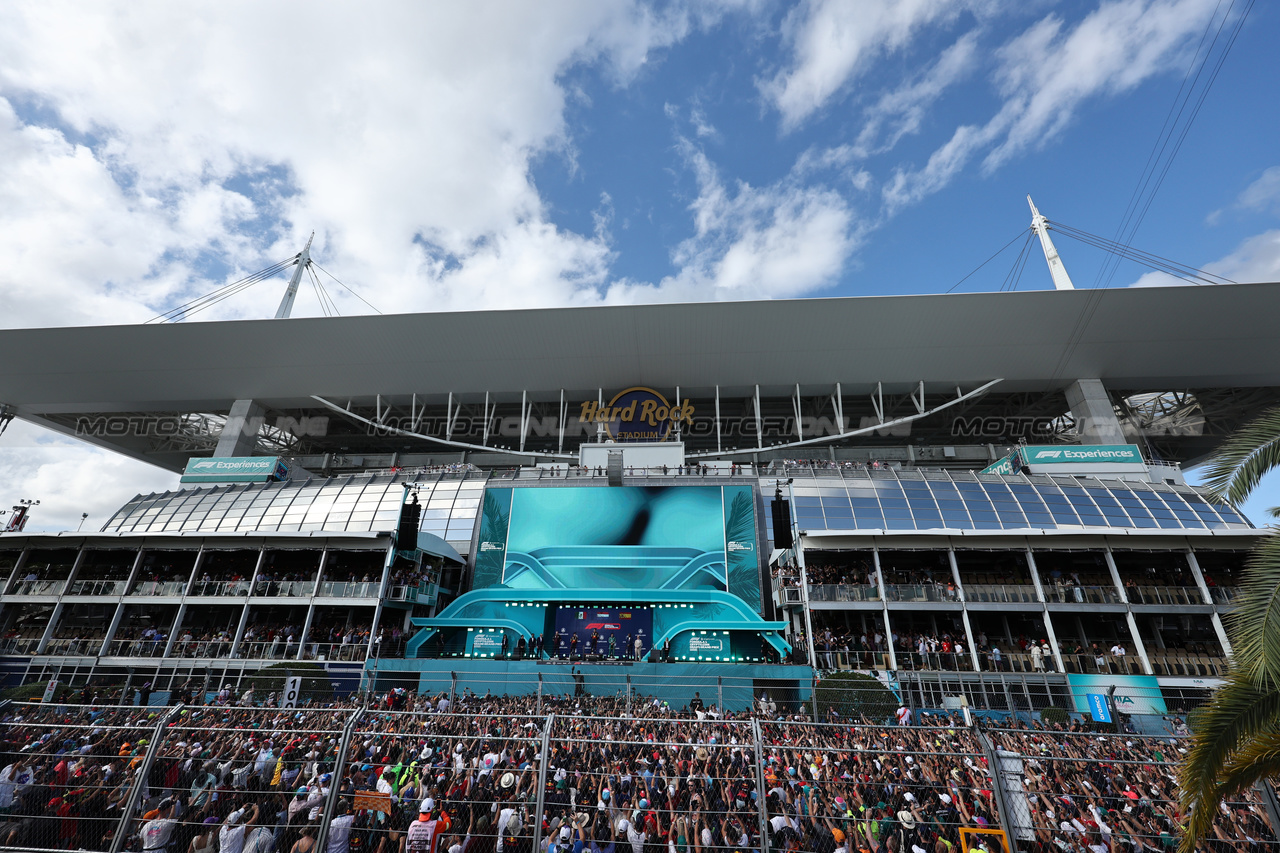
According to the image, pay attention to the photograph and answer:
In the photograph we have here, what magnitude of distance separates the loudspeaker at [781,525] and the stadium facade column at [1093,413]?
110 feet

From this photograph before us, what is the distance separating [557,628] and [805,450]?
3211 centimetres

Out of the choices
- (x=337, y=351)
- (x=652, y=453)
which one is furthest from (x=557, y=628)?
(x=337, y=351)

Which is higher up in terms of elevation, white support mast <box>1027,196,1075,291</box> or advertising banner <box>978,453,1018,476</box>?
white support mast <box>1027,196,1075,291</box>

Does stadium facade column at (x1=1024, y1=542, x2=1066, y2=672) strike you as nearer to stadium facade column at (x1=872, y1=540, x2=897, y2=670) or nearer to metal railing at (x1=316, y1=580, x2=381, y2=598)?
stadium facade column at (x1=872, y1=540, x2=897, y2=670)

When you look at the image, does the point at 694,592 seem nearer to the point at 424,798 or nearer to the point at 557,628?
the point at 557,628

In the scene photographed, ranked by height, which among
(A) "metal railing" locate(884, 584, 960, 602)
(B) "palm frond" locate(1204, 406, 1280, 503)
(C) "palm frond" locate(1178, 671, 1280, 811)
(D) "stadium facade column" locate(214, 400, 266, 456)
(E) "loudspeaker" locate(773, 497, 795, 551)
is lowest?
(C) "palm frond" locate(1178, 671, 1280, 811)

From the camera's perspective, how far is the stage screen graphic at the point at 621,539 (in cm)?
3077

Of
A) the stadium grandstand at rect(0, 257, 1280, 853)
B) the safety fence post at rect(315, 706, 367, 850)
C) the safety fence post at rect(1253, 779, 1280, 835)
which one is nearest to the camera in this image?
the safety fence post at rect(1253, 779, 1280, 835)

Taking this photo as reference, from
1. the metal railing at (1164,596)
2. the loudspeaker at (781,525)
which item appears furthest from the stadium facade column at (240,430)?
the metal railing at (1164,596)

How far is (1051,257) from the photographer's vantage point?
5088 centimetres

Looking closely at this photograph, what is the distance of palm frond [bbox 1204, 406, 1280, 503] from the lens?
6691 millimetres

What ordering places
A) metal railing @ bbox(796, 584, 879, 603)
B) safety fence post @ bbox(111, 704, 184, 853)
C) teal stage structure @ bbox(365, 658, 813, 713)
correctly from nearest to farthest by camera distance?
safety fence post @ bbox(111, 704, 184, 853) < teal stage structure @ bbox(365, 658, 813, 713) < metal railing @ bbox(796, 584, 879, 603)

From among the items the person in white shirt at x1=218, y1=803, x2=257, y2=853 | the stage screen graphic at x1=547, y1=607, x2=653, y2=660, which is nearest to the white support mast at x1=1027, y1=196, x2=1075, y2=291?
the stage screen graphic at x1=547, y1=607, x2=653, y2=660

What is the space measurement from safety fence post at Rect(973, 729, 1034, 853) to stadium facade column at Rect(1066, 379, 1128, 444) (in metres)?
46.3
